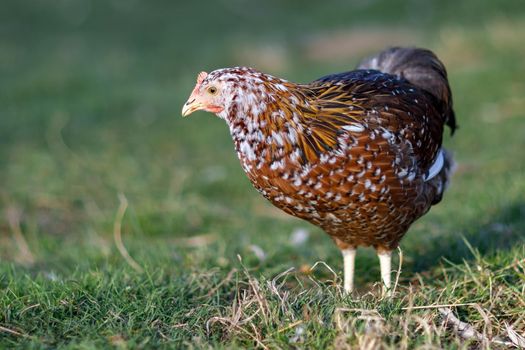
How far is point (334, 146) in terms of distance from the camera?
12.4ft

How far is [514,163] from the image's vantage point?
7273mm

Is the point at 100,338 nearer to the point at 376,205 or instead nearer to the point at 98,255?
the point at 376,205

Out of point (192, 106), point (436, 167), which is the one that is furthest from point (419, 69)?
point (192, 106)

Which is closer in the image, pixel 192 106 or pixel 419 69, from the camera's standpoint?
pixel 192 106

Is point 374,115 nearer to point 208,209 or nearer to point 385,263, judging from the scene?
point 385,263

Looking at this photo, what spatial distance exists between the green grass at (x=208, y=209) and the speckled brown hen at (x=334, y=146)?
0.37m

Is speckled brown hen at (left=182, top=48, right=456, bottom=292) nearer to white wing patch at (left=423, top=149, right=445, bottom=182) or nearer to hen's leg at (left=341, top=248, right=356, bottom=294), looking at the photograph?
white wing patch at (left=423, top=149, right=445, bottom=182)

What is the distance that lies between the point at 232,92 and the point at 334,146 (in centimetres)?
57

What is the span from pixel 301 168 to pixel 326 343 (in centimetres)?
87

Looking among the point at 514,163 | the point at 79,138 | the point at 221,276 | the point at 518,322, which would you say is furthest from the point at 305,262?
the point at 79,138

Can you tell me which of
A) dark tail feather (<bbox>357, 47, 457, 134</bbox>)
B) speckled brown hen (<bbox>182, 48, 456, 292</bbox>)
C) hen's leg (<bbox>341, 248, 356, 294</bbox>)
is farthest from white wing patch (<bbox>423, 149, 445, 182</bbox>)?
hen's leg (<bbox>341, 248, 356, 294</bbox>)

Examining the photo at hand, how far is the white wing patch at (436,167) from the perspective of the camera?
4348mm

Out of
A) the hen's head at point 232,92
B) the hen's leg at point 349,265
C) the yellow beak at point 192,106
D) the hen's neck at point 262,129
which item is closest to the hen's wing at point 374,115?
the hen's neck at point 262,129

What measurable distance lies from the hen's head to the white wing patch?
1133 millimetres
